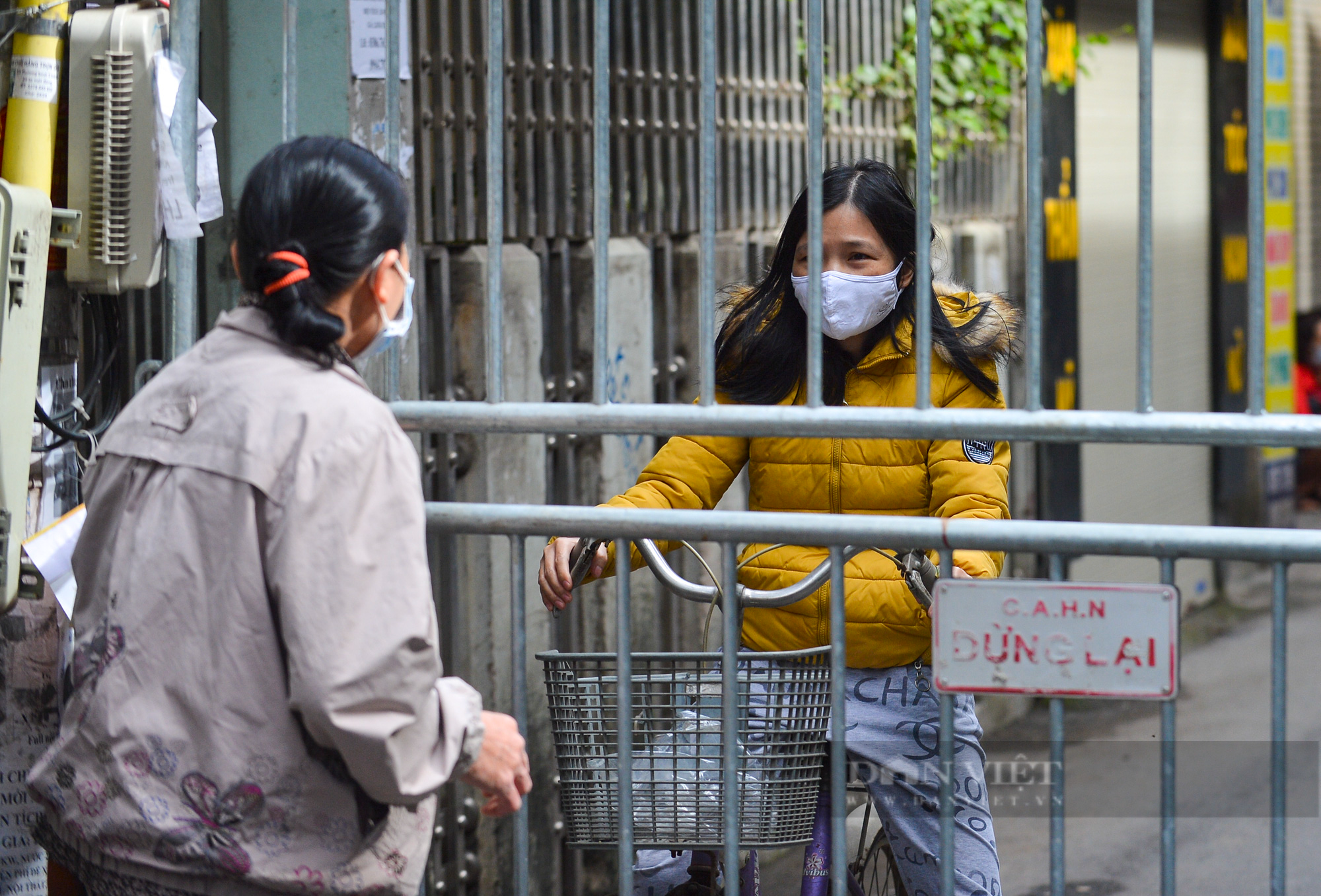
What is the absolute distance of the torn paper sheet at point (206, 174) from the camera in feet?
10.1

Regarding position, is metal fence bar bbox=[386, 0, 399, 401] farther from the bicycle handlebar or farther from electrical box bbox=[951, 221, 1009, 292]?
electrical box bbox=[951, 221, 1009, 292]

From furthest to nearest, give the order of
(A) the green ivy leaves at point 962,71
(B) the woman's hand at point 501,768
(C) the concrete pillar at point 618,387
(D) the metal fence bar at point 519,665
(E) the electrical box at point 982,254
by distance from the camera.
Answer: (E) the electrical box at point 982,254, (A) the green ivy leaves at point 962,71, (C) the concrete pillar at point 618,387, (D) the metal fence bar at point 519,665, (B) the woman's hand at point 501,768

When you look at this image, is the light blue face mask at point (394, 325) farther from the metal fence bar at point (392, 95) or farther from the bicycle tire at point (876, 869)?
the bicycle tire at point (876, 869)

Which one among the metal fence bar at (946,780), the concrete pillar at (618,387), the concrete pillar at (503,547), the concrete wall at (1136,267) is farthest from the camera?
the concrete wall at (1136,267)

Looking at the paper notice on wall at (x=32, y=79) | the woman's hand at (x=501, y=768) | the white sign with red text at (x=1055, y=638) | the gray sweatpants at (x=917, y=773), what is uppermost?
the paper notice on wall at (x=32, y=79)

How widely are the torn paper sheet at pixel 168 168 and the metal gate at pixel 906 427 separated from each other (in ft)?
2.33

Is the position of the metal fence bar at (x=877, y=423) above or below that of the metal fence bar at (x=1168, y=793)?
above

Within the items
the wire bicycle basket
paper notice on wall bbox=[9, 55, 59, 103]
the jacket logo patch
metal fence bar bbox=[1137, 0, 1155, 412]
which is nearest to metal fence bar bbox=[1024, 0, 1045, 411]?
metal fence bar bbox=[1137, 0, 1155, 412]

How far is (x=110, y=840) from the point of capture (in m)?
2.06

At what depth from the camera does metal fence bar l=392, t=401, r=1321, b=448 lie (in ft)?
7.55

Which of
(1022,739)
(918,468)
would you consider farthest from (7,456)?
(1022,739)

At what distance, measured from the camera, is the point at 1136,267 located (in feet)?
28.8

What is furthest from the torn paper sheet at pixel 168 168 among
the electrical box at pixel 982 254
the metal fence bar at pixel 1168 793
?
the electrical box at pixel 982 254

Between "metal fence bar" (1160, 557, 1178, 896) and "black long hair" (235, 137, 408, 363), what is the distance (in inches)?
51.1
